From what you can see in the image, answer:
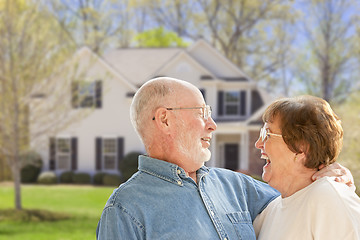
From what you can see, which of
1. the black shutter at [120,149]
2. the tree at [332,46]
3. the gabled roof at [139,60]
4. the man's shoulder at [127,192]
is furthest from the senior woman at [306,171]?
the tree at [332,46]

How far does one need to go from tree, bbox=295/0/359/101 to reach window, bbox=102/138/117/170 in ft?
34.3

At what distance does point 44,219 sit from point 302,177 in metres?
12.4

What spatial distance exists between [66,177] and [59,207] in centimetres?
507

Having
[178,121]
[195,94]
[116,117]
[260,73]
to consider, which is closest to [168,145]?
[178,121]

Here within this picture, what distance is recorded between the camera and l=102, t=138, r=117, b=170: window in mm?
20547

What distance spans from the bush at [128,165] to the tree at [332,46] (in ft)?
34.0

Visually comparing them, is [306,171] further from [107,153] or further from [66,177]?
[107,153]

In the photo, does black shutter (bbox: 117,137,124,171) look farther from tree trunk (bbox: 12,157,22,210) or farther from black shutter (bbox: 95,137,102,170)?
tree trunk (bbox: 12,157,22,210)

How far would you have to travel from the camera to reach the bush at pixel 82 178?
64.8ft

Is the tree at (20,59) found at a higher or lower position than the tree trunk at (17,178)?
higher

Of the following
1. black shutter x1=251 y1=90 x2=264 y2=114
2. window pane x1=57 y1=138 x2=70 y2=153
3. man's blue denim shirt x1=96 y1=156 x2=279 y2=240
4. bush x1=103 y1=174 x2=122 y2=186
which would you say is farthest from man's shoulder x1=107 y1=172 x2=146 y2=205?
black shutter x1=251 y1=90 x2=264 y2=114

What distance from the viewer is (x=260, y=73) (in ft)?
91.2

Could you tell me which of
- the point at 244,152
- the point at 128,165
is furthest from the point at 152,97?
the point at 244,152

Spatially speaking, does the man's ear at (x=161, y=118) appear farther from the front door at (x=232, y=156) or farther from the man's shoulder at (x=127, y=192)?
the front door at (x=232, y=156)
